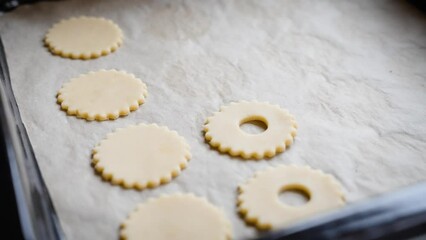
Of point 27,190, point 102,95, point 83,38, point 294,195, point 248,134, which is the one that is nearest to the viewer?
point 27,190

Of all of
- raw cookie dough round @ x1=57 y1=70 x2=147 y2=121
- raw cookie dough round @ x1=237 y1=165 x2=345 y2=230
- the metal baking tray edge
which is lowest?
the metal baking tray edge

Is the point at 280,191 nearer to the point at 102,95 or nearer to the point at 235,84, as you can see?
the point at 235,84

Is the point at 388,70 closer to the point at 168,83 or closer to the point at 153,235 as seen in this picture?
the point at 168,83

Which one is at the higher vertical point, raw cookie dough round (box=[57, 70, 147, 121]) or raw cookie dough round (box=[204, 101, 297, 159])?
raw cookie dough round (box=[204, 101, 297, 159])

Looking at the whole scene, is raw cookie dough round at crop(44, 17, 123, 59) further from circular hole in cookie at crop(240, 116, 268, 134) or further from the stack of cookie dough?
circular hole in cookie at crop(240, 116, 268, 134)

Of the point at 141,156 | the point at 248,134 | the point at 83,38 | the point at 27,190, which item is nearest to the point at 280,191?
the point at 248,134

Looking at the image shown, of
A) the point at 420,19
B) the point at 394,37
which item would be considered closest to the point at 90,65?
the point at 394,37

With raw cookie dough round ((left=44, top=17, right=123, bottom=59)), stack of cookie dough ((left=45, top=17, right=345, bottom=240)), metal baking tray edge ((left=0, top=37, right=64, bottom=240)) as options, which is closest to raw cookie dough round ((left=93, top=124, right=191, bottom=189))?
stack of cookie dough ((left=45, top=17, right=345, bottom=240))

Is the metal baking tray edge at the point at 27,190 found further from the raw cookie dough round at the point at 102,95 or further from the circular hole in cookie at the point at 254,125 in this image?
the circular hole in cookie at the point at 254,125
